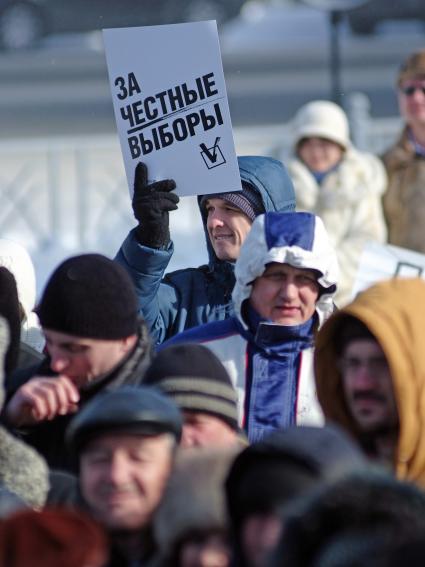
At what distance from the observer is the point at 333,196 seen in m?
8.57

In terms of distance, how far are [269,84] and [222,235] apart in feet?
55.8

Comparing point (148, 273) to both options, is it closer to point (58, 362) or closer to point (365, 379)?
point (58, 362)

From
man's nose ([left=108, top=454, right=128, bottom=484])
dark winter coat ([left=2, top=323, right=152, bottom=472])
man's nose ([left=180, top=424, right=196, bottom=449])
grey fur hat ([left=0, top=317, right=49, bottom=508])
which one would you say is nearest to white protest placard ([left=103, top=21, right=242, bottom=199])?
dark winter coat ([left=2, top=323, right=152, bottom=472])

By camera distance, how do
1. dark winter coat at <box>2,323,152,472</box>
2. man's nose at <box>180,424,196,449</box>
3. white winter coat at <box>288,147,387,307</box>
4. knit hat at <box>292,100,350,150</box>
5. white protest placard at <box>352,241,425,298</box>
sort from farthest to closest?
1. knit hat at <box>292,100,350,150</box>
2. white winter coat at <box>288,147,387,307</box>
3. white protest placard at <box>352,241,425,298</box>
4. dark winter coat at <box>2,323,152,472</box>
5. man's nose at <box>180,424,196,449</box>

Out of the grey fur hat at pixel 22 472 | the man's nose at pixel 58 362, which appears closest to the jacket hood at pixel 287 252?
the man's nose at pixel 58 362

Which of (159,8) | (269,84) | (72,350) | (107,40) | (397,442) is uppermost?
(159,8)

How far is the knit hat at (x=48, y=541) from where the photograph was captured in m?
2.42

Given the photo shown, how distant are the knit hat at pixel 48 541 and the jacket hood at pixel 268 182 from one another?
2340 millimetres

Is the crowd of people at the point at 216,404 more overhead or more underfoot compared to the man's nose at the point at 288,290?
more underfoot

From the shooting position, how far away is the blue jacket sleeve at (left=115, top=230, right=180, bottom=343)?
450 centimetres

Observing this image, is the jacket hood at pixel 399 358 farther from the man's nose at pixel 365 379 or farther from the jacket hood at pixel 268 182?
the jacket hood at pixel 268 182

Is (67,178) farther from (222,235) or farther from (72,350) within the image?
(72,350)

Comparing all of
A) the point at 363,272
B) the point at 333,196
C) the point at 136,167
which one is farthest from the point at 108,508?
the point at 333,196

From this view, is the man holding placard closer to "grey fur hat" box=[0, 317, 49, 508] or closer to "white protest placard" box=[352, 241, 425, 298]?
"white protest placard" box=[352, 241, 425, 298]
